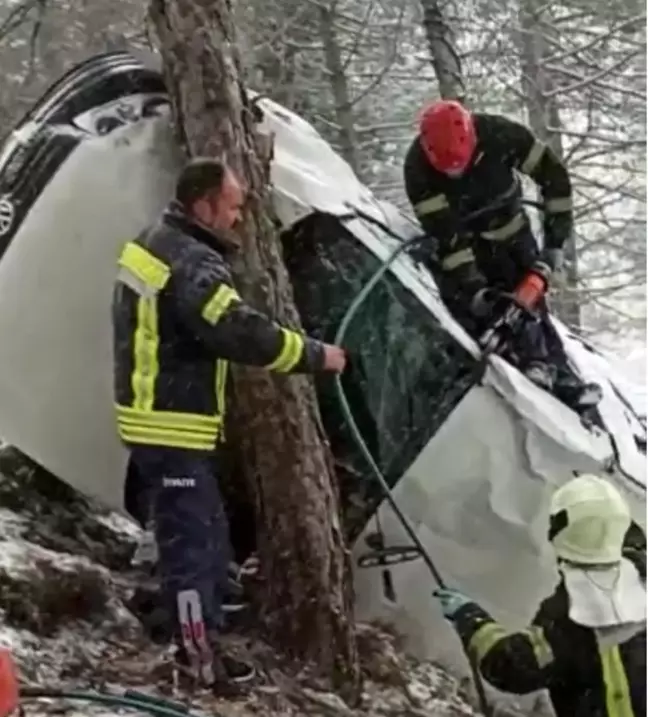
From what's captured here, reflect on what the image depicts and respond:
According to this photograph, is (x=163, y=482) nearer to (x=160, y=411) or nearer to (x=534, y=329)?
(x=160, y=411)

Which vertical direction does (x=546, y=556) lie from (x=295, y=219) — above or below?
below

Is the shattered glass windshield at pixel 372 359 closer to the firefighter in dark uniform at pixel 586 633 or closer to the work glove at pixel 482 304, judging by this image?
the work glove at pixel 482 304

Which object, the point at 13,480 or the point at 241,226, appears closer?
the point at 241,226

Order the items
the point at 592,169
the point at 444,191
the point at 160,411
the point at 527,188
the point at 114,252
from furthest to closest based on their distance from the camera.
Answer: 1. the point at 592,169
2. the point at 527,188
3. the point at 444,191
4. the point at 114,252
5. the point at 160,411

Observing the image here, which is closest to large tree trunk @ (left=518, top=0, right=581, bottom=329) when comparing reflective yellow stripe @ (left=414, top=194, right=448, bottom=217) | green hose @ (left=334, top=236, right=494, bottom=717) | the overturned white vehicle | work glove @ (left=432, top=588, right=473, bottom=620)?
reflective yellow stripe @ (left=414, top=194, right=448, bottom=217)

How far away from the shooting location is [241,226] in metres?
2.22

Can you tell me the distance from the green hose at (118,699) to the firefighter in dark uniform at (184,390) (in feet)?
0.35

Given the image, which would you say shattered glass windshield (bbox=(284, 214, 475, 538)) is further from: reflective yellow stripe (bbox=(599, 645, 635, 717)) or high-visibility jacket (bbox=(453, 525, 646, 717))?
reflective yellow stripe (bbox=(599, 645, 635, 717))

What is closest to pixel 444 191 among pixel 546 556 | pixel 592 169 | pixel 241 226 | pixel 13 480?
pixel 241 226

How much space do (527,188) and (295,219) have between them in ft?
2.45

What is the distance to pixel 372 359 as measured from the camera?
7.73 feet

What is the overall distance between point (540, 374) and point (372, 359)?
33 cm

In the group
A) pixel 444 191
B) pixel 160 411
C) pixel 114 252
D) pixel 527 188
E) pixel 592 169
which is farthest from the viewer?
pixel 592 169

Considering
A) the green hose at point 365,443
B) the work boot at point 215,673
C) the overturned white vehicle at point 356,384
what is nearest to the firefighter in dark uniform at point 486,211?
the overturned white vehicle at point 356,384
